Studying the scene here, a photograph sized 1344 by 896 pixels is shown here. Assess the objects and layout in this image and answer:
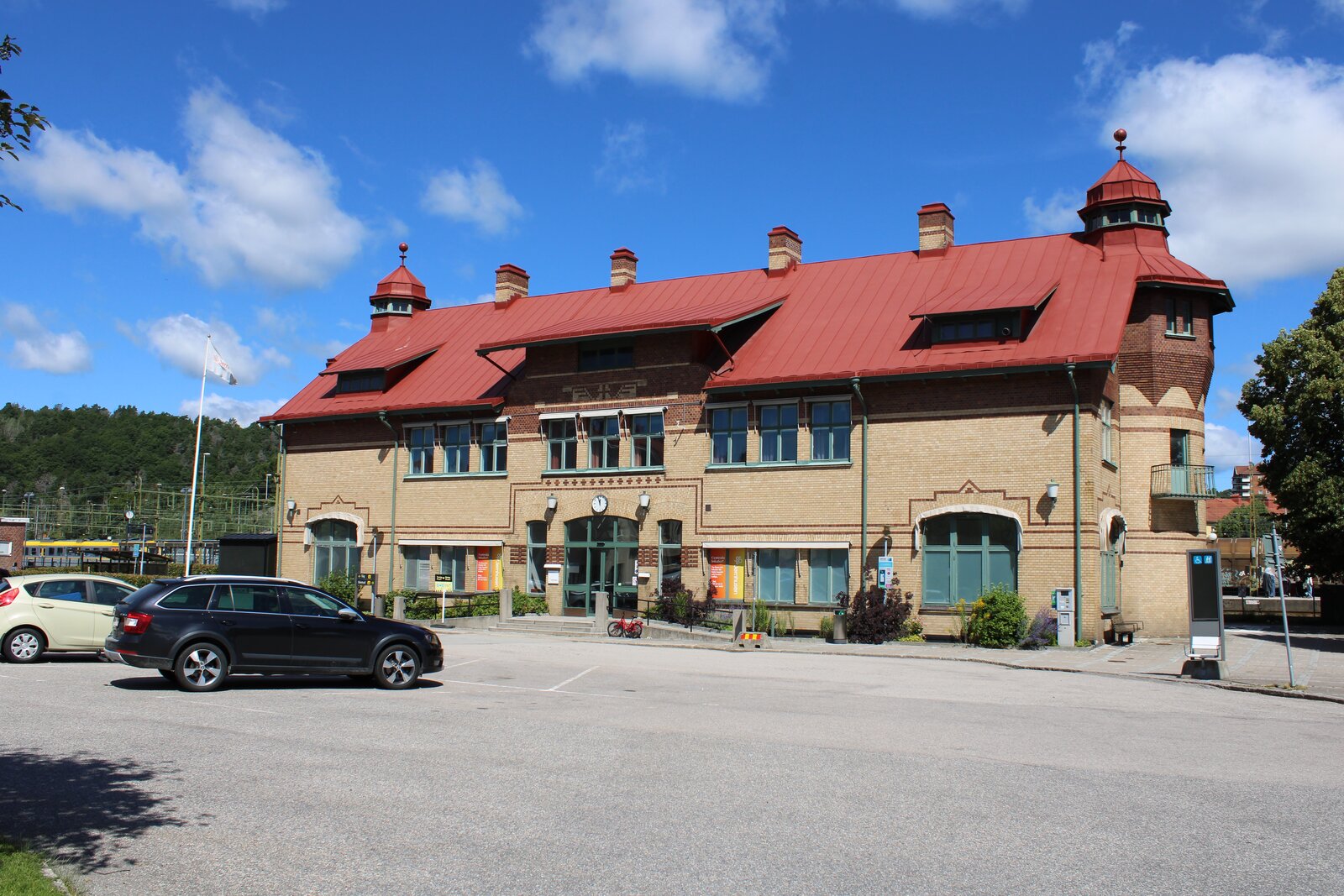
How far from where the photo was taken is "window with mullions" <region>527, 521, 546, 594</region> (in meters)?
35.3

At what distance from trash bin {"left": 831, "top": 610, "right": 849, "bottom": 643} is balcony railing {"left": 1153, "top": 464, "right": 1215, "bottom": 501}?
9.92 metres

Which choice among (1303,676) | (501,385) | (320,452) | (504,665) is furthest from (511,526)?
(1303,676)

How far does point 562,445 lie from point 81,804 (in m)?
26.9

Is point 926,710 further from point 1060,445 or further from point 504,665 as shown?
point 1060,445

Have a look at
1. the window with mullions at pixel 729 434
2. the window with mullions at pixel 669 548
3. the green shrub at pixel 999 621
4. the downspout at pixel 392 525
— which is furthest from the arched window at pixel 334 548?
the green shrub at pixel 999 621

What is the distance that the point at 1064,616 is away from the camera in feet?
88.5

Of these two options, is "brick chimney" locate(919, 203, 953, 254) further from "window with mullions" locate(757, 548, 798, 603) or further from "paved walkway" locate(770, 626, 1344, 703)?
"paved walkway" locate(770, 626, 1344, 703)

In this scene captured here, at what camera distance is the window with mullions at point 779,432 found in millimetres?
31703

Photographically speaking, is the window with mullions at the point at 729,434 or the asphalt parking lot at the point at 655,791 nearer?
the asphalt parking lot at the point at 655,791

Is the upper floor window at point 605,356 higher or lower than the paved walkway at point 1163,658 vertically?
higher

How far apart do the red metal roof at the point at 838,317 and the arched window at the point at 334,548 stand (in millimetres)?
3882

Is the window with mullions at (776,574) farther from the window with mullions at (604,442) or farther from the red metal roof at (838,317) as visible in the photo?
the window with mullions at (604,442)

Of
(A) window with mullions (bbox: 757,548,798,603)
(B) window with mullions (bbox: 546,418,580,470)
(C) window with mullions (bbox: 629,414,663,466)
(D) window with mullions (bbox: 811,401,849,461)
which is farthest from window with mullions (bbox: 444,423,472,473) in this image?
(D) window with mullions (bbox: 811,401,849,461)

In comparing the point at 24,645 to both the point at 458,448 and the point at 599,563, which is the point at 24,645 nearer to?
the point at 599,563
